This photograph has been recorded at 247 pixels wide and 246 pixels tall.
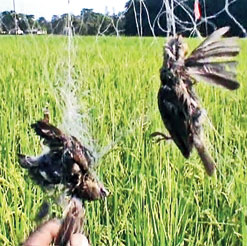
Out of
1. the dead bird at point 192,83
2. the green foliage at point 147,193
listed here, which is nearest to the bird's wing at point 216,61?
the dead bird at point 192,83

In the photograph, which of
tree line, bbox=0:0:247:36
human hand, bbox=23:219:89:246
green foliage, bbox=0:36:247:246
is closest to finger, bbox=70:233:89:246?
human hand, bbox=23:219:89:246

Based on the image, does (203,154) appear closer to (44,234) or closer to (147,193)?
(44,234)

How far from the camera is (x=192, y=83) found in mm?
219

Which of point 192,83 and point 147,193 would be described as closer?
point 192,83

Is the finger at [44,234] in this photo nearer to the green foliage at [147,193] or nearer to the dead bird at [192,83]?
the dead bird at [192,83]

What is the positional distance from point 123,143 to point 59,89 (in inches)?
54.1

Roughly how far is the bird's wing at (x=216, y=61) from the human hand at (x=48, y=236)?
0.07 metres

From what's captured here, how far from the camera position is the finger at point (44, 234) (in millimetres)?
187

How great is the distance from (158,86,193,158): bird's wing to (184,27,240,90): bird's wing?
13mm

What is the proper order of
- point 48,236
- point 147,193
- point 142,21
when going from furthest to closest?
point 147,193
point 142,21
point 48,236

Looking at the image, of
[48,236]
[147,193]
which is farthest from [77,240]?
[147,193]

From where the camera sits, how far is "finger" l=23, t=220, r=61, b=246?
0.19 m

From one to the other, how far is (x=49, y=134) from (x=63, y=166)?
1 cm

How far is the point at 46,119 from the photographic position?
0.72 ft
